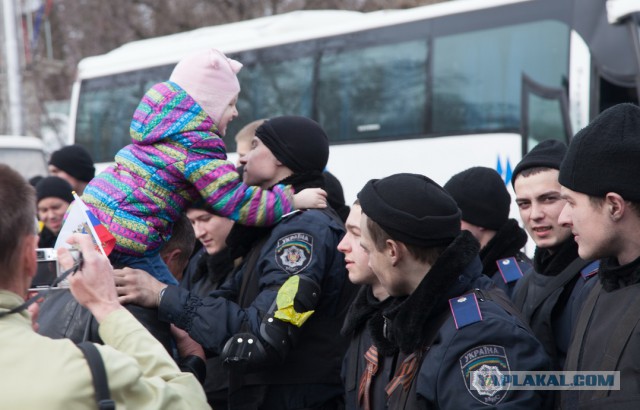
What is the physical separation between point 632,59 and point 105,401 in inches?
327

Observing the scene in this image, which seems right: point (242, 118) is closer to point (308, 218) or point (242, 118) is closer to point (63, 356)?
point (308, 218)

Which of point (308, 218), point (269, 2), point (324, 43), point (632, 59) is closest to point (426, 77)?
point (324, 43)

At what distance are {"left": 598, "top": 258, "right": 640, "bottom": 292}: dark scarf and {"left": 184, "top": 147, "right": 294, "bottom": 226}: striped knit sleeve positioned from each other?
1.43m

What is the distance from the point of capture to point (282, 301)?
369 centimetres

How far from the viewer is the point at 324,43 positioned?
1246 cm

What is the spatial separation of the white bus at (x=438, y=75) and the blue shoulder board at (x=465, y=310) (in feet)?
23.1

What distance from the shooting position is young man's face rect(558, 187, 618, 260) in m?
2.79

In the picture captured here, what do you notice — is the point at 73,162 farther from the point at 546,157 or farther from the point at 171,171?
the point at 546,157

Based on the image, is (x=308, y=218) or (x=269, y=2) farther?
(x=269, y=2)

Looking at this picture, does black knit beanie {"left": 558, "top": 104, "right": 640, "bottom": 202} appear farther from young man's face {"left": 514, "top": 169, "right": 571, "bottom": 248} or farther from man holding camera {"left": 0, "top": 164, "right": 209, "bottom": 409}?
man holding camera {"left": 0, "top": 164, "right": 209, "bottom": 409}

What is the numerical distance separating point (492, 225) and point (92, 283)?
251 centimetres

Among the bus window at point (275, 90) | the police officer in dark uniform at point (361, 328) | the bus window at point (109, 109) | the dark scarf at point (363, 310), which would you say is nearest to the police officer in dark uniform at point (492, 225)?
the police officer in dark uniform at point (361, 328)
